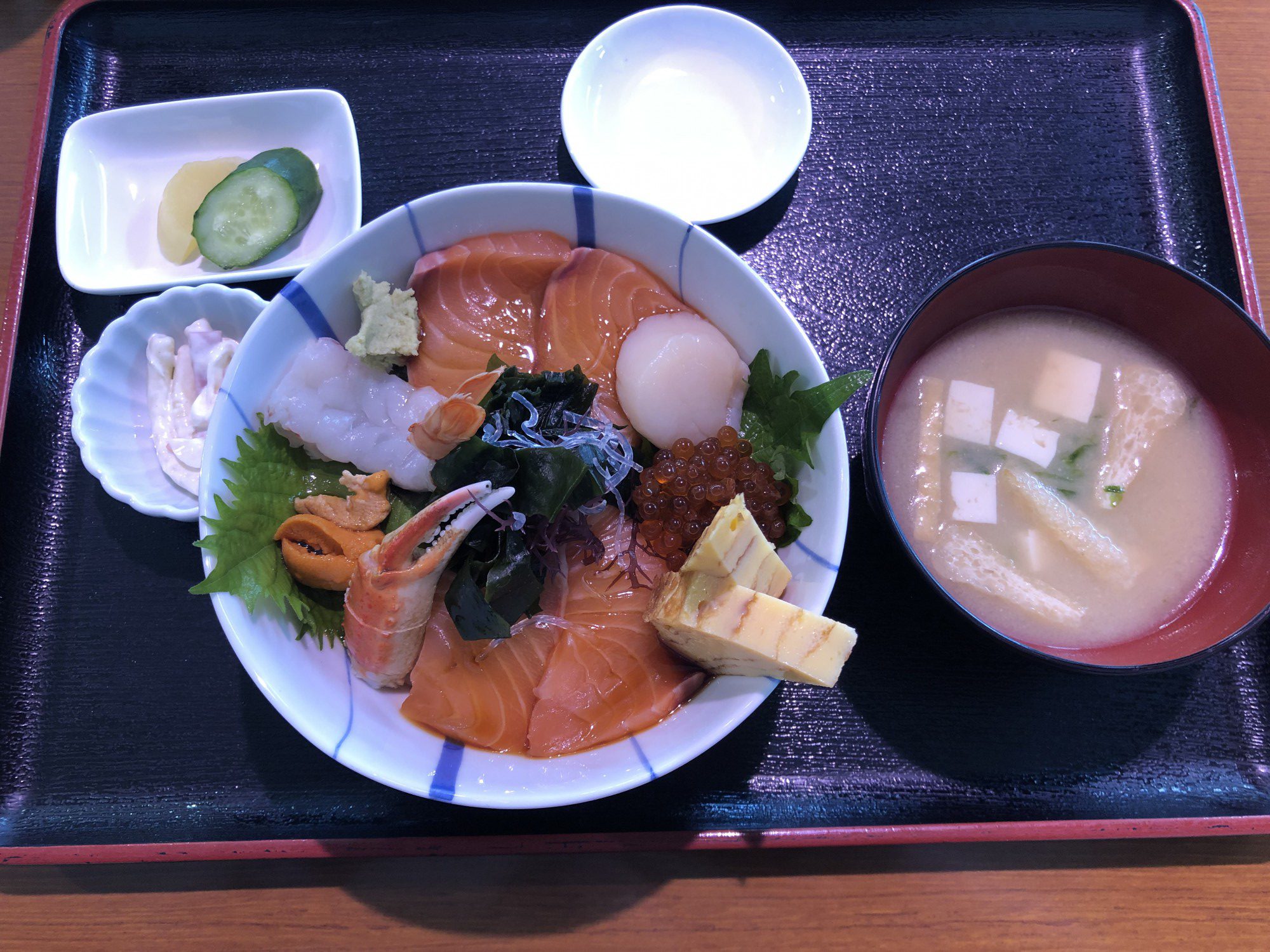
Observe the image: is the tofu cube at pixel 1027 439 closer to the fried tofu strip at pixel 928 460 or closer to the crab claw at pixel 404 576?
the fried tofu strip at pixel 928 460

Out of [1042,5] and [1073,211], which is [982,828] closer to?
[1073,211]

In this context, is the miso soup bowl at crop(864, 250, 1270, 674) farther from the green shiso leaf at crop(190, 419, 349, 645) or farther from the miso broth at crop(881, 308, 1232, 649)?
the green shiso leaf at crop(190, 419, 349, 645)

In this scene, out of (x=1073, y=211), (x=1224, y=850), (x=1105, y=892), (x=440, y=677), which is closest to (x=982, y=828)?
(x=1105, y=892)

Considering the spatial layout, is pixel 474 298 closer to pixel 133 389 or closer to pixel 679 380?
pixel 679 380

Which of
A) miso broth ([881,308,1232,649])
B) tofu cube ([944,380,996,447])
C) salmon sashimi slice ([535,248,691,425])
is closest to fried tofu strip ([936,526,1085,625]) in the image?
miso broth ([881,308,1232,649])

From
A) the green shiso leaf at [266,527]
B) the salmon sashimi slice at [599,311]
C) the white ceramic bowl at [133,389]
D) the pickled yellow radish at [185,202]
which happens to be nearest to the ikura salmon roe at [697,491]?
the salmon sashimi slice at [599,311]

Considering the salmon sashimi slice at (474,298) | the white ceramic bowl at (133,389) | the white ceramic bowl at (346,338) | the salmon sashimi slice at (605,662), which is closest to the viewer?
the white ceramic bowl at (346,338)
